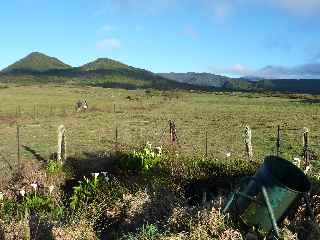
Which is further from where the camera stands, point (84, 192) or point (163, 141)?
point (163, 141)

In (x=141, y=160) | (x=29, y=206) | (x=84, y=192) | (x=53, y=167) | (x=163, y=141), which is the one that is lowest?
(x=163, y=141)

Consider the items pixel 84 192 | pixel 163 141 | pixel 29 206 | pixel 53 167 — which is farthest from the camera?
pixel 163 141

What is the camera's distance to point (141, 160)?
14.2m

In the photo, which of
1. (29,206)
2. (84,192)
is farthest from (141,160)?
(29,206)

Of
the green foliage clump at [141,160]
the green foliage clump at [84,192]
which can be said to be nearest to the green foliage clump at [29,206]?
the green foliage clump at [84,192]

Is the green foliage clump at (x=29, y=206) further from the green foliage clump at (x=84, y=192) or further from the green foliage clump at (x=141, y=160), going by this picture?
the green foliage clump at (x=141, y=160)

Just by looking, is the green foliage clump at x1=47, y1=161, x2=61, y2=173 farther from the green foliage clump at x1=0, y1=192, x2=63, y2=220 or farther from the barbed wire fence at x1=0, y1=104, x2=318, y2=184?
the barbed wire fence at x1=0, y1=104, x2=318, y2=184

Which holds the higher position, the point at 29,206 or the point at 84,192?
the point at 84,192

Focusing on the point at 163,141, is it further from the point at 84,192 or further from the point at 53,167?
the point at 84,192

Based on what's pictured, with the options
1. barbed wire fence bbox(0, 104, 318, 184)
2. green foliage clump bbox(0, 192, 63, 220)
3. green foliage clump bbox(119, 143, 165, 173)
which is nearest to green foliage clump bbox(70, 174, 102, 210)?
green foliage clump bbox(0, 192, 63, 220)

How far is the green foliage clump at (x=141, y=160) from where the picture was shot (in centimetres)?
1399

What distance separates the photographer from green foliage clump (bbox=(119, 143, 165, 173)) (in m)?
14.0

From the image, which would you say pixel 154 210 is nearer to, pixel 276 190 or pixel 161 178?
pixel 161 178

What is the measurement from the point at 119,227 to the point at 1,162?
A: 442 inches
